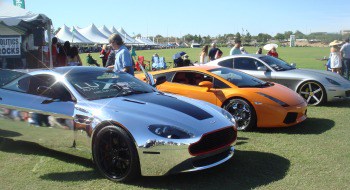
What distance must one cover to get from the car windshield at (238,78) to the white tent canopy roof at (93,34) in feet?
146

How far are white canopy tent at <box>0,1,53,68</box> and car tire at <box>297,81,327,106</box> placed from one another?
7684mm

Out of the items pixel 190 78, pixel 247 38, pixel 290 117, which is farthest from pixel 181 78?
pixel 247 38

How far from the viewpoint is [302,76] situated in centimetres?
909

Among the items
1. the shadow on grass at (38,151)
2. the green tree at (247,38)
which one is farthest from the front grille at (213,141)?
the green tree at (247,38)

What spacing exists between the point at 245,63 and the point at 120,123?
6.42 m

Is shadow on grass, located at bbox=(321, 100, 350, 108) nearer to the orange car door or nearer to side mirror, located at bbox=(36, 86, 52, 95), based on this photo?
the orange car door

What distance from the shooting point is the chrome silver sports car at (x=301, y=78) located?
28.9 feet

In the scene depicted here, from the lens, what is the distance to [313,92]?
356 inches


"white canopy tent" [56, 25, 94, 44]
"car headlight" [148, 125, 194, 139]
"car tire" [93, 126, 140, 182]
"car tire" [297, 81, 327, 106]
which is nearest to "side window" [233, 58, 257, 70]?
"car tire" [297, 81, 327, 106]

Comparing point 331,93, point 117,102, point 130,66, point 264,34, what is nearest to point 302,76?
point 331,93

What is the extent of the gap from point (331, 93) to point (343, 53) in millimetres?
5392

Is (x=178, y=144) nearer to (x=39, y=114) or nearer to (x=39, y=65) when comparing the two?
(x=39, y=114)

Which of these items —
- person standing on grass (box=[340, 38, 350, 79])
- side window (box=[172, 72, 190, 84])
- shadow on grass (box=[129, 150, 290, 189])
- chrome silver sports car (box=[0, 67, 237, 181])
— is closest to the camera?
chrome silver sports car (box=[0, 67, 237, 181])

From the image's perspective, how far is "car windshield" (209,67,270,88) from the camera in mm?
7039
